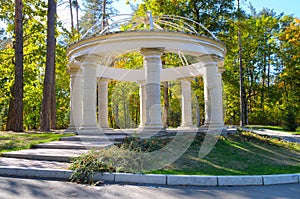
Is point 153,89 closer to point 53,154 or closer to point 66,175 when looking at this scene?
A: point 53,154

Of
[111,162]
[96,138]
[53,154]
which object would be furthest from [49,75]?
[111,162]

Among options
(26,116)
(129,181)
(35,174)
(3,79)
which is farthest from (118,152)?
(26,116)

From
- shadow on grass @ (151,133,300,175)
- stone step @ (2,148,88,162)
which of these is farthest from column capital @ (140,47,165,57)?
stone step @ (2,148,88,162)

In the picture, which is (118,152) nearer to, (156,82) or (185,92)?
(156,82)

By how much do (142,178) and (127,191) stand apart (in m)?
0.79

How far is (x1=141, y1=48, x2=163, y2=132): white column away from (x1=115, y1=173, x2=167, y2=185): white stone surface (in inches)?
166

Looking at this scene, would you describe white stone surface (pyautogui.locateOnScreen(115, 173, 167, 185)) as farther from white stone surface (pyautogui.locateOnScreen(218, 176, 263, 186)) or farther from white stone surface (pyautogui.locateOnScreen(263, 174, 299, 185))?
white stone surface (pyautogui.locateOnScreen(263, 174, 299, 185))

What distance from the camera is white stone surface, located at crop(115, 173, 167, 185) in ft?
20.5

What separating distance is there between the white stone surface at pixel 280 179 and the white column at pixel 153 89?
15.9 ft

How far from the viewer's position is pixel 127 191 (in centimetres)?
560

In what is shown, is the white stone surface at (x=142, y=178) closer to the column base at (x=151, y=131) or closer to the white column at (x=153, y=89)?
the column base at (x=151, y=131)

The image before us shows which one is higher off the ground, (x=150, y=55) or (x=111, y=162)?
(x=150, y=55)

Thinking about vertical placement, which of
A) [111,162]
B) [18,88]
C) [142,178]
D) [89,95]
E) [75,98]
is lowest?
[142,178]

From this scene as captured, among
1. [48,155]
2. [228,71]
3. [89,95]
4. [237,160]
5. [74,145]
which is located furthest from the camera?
[228,71]
